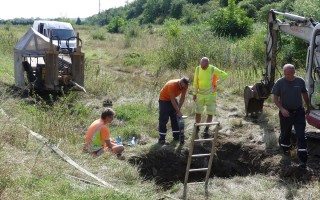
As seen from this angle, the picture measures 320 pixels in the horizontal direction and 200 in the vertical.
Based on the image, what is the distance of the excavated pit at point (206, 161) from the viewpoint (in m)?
9.61

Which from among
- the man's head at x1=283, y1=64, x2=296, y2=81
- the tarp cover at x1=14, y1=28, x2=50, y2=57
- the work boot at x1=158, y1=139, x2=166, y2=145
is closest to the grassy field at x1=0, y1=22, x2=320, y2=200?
the work boot at x1=158, y1=139, x2=166, y2=145

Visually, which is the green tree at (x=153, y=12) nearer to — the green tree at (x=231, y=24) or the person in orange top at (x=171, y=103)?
the green tree at (x=231, y=24)

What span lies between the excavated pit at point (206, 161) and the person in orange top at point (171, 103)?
14.5 inches

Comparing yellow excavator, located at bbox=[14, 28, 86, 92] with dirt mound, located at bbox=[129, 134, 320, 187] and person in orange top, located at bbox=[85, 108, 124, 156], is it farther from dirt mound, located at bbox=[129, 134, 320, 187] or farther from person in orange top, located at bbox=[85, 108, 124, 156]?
person in orange top, located at bbox=[85, 108, 124, 156]

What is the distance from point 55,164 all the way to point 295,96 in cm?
458

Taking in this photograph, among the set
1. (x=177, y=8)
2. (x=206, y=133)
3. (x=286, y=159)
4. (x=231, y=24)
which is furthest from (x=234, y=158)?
(x=177, y=8)

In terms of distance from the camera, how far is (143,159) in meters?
9.75

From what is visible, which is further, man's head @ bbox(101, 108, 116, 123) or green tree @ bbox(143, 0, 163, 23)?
green tree @ bbox(143, 0, 163, 23)

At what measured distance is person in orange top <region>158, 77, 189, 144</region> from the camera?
32.2ft

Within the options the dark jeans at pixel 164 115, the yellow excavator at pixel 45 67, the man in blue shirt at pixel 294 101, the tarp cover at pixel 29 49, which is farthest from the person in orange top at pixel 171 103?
the tarp cover at pixel 29 49

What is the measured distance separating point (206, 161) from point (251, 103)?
2521mm

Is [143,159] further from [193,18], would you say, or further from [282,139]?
[193,18]

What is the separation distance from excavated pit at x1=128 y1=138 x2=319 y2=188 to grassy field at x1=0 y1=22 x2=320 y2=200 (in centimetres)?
16

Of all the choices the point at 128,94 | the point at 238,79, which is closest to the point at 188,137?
the point at 128,94
